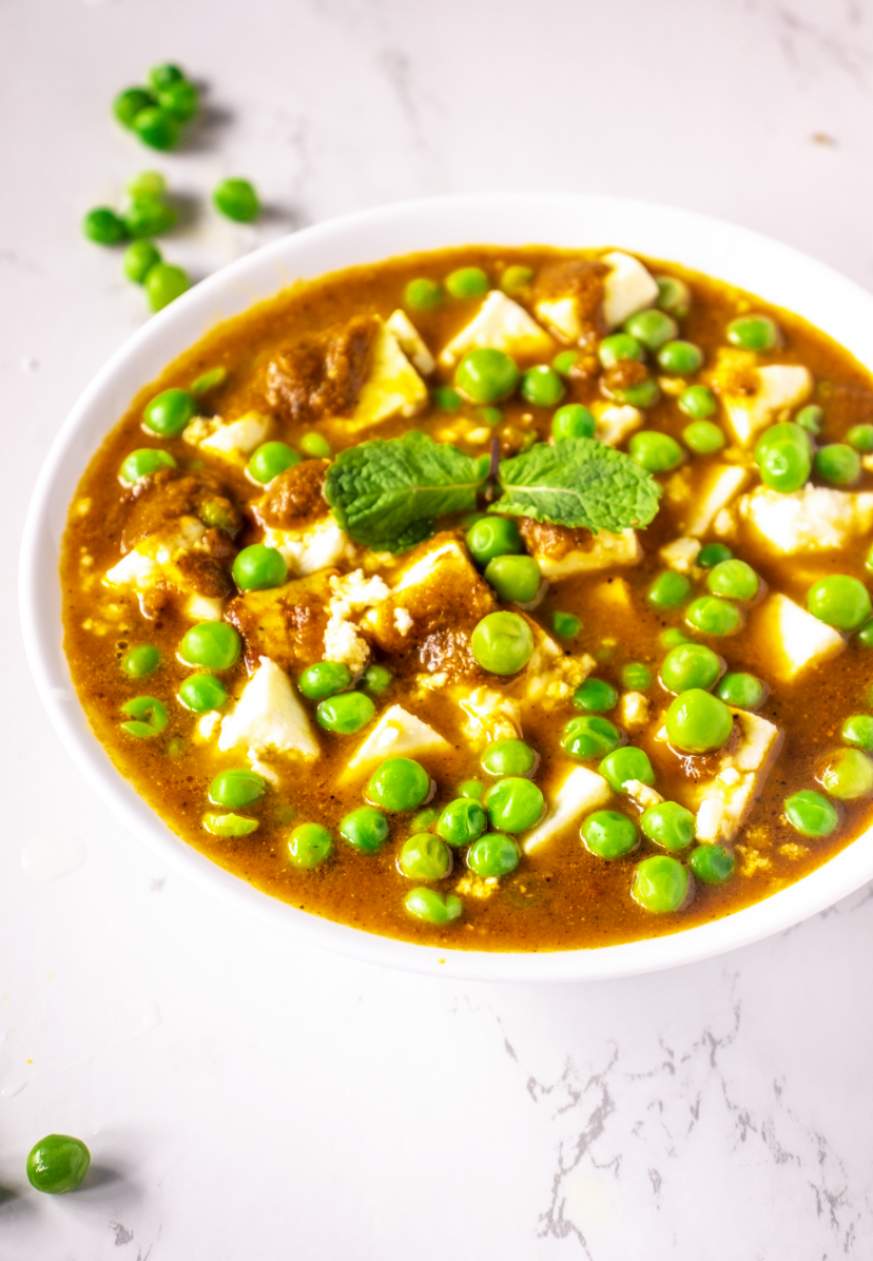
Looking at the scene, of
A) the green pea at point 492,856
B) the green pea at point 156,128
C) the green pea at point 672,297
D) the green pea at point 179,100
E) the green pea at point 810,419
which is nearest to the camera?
the green pea at point 492,856

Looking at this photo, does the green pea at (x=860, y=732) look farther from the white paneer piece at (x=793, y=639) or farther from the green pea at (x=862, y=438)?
the green pea at (x=862, y=438)

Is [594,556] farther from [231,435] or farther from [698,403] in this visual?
[231,435]

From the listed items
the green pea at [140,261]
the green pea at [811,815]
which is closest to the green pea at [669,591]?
the green pea at [811,815]

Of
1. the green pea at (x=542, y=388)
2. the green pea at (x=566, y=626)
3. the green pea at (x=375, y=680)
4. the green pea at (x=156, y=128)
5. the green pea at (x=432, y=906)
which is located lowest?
the green pea at (x=432, y=906)

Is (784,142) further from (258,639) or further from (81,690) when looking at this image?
(81,690)

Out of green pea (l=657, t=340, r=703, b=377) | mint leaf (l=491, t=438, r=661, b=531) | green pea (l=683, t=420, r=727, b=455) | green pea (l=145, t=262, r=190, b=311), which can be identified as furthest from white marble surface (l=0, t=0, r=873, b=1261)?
green pea (l=657, t=340, r=703, b=377)

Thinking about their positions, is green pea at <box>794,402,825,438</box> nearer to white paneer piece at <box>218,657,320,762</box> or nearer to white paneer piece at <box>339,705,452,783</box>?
white paneer piece at <box>339,705,452,783</box>

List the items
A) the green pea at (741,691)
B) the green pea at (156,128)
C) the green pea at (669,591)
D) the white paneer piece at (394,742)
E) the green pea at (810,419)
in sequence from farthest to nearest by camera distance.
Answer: the green pea at (156,128), the green pea at (810,419), the green pea at (669,591), the green pea at (741,691), the white paneer piece at (394,742)

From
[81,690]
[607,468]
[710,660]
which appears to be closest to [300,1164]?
[81,690]
